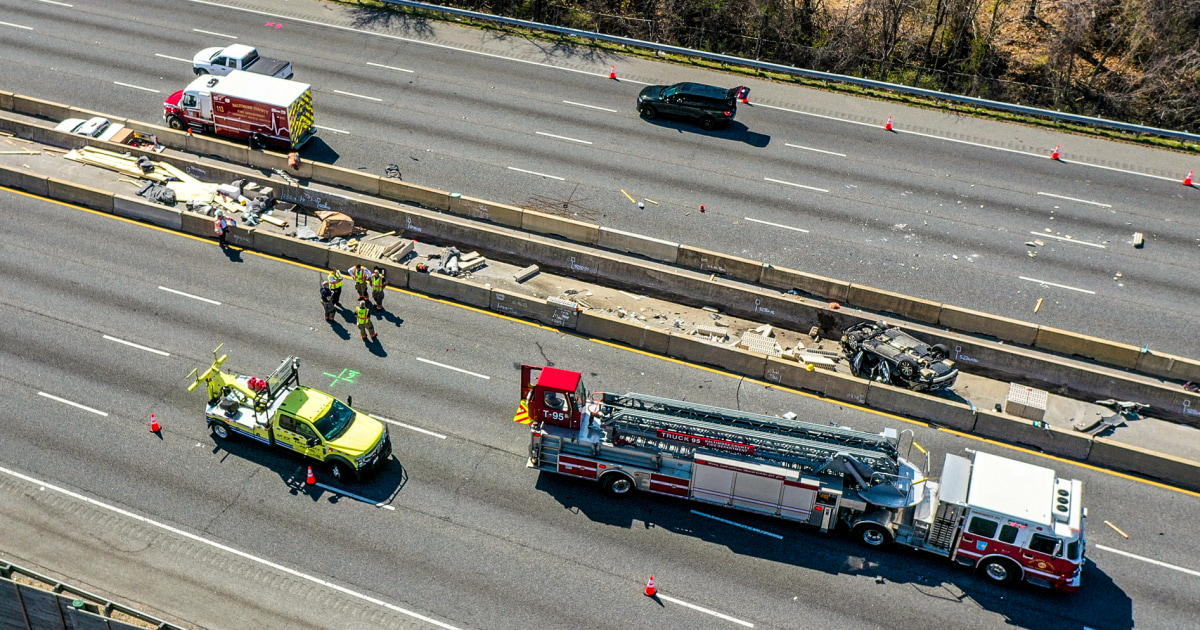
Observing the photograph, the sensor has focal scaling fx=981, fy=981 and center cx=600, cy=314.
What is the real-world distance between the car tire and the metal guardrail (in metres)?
27.4

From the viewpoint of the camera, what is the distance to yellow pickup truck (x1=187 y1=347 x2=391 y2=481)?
24.8 metres

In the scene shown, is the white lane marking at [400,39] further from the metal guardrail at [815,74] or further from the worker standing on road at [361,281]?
the worker standing on road at [361,281]

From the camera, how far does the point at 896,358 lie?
29.1 m

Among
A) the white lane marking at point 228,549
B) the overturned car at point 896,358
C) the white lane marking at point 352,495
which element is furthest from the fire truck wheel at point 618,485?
the overturned car at point 896,358

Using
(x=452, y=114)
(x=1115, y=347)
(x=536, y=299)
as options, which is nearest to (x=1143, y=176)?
(x=1115, y=347)

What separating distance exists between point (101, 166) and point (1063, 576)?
1400 inches

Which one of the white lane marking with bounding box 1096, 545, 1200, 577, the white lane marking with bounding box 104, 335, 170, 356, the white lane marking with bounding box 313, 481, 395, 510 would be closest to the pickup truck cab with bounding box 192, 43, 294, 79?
the white lane marking with bounding box 104, 335, 170, 356

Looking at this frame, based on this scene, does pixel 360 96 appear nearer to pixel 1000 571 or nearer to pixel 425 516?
pixel 425 516

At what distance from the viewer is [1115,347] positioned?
30625 millimetres

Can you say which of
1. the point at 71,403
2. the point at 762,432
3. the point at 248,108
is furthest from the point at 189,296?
the point at 762,432

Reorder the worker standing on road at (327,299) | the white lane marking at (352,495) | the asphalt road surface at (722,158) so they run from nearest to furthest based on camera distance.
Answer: the white lane marking at (352,495) < the worker standing on road at (327,299) < the asphalt road surface at (722,158)

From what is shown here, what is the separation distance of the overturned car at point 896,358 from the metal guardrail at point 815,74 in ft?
55.2

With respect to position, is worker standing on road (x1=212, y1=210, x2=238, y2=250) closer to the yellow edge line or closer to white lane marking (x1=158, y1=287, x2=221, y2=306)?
the yellow edge line

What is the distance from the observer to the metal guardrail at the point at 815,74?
4125 cm
